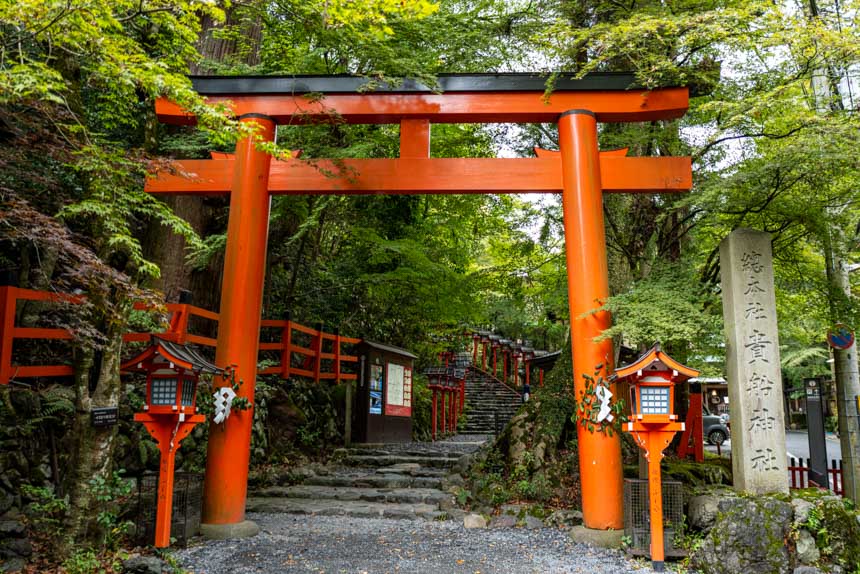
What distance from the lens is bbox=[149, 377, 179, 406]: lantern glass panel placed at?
5477mm

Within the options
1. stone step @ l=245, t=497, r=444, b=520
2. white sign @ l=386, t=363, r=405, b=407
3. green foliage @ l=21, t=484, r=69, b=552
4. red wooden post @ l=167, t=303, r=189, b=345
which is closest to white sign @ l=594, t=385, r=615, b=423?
stone step @ l=245, t=497, r=444, b=520

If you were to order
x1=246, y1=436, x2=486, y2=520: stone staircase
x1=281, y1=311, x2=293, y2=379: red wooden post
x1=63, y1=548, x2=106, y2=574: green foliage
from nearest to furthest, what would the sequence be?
x1=63, y1=548, x2=106, y2=574: green foliage → x1=246, y1=436, x2=486, y2=520: stone staircase → x1=281, y1=311, x2=293, y2=379: red wooden post

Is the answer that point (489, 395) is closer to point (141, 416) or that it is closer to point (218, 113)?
point (141, 416)

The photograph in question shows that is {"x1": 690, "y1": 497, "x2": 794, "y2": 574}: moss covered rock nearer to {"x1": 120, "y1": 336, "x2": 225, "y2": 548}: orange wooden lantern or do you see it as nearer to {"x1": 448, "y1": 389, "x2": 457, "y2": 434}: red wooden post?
{"x1": 120, "y1": 336, "x2": 225, "y2": 548}: orange wooden lantern

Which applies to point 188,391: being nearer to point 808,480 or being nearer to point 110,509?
point 110,509

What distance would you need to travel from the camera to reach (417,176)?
6809 millimetres

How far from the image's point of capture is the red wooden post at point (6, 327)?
5.29 metres

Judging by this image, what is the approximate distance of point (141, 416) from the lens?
548cm

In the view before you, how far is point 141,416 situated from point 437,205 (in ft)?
26.8

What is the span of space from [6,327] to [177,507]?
2.28 meters

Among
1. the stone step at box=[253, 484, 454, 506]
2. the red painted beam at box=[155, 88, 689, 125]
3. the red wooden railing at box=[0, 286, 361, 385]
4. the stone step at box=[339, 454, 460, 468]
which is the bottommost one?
the stone step at box=[253, 484, 454, 506]

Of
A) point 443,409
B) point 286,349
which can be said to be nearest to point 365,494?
point 286,349

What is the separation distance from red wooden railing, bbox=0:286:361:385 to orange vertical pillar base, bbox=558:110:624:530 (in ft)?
13.9

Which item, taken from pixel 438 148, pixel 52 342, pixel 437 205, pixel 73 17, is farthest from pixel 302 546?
pixel 437 205
